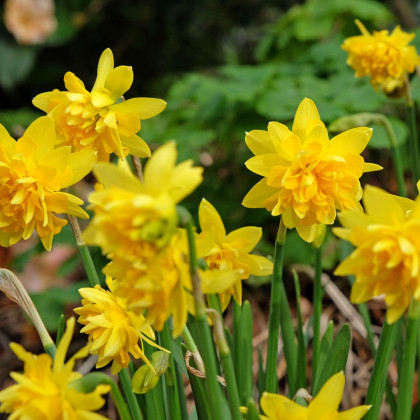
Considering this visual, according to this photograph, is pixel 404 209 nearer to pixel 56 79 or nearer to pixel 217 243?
pixel 217 243

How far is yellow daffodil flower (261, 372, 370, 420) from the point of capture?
67 centimetres

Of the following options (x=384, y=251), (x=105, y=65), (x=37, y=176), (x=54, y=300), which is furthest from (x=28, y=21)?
(x=384, y=251)

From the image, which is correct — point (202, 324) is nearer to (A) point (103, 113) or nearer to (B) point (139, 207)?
(B) point (139, 207)

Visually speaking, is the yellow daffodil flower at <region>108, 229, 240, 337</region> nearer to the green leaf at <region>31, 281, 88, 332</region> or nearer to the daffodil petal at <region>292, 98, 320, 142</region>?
the daffodil petal at <region>292, 98, 320, 142</region>

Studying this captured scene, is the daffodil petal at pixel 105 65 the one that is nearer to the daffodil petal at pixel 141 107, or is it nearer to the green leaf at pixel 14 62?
the daffodil petal at pixel 141 107

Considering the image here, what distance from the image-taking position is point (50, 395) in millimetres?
591

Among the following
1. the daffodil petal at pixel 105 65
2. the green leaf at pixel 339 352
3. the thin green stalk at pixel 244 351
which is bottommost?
the thin green stalk at pixel 244 351

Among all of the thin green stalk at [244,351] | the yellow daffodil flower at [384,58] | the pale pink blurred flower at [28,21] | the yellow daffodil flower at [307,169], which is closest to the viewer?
the yellow daffodil flower at [307,169]

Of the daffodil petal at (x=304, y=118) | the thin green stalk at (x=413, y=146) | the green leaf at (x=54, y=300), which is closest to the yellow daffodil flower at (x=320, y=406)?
the daffodil petal at (x=304, y=118)

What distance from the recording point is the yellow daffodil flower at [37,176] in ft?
2.52

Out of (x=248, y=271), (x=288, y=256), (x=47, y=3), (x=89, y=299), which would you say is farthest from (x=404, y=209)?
(x=47, y=3)

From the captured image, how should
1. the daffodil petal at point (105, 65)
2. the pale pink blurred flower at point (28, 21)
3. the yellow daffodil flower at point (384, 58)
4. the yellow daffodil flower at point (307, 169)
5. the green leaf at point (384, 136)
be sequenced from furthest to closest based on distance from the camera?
the pale pink blurred flower at point (28, 21), the green leaf at point (384, 136), the yellow daffodil flower at point (384, 58), the daffodil petal at point (105, 65), the yellow daffodil flower at point (307, 169)

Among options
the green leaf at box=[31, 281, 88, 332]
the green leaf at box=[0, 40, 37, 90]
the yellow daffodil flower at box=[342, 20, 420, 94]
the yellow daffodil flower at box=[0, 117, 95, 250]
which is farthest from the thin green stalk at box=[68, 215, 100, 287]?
the green leaf at box=[0, 40, 37, 90]

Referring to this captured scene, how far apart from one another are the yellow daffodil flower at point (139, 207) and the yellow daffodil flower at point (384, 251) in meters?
0.17
